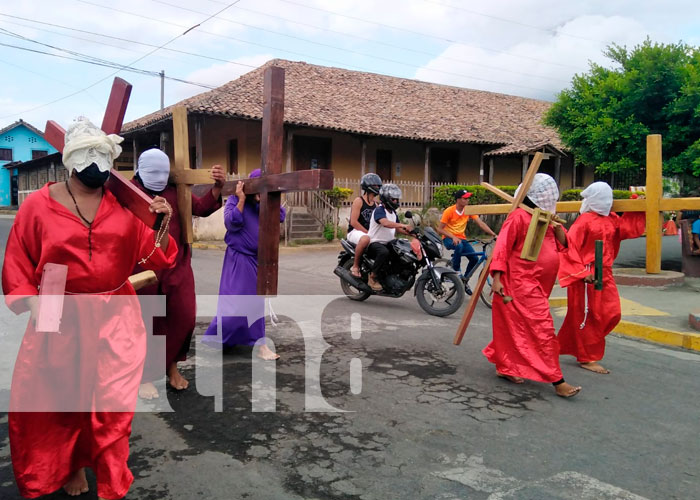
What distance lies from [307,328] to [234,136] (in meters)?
16.2

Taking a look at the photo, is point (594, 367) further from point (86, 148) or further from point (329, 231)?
point (329, 231)

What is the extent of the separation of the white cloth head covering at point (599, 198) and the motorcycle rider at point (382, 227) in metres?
2.61

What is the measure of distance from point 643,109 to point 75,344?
12242 mm

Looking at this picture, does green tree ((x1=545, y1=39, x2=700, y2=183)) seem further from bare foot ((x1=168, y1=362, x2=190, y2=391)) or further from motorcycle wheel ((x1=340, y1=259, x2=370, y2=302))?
bare foot ((x1=168, y1=362, x2=190, y2=391))

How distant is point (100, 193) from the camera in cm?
292

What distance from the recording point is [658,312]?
757 cm

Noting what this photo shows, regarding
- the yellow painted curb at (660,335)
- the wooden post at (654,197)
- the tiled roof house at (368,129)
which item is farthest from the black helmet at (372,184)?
the tiled roof house at (368,129)

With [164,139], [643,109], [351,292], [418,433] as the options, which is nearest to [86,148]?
[418,433]

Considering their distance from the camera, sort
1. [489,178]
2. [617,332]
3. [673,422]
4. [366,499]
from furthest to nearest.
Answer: [489,178], [617,332], [673,422], [366,499]

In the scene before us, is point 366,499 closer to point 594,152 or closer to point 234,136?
point 594,152

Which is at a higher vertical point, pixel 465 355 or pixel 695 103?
pixel 695 103

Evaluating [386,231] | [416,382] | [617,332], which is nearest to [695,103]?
[617,332]

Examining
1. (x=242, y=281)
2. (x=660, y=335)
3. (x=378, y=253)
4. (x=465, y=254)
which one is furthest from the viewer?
(x=465, y=254)

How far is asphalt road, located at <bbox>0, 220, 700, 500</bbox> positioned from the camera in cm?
299
